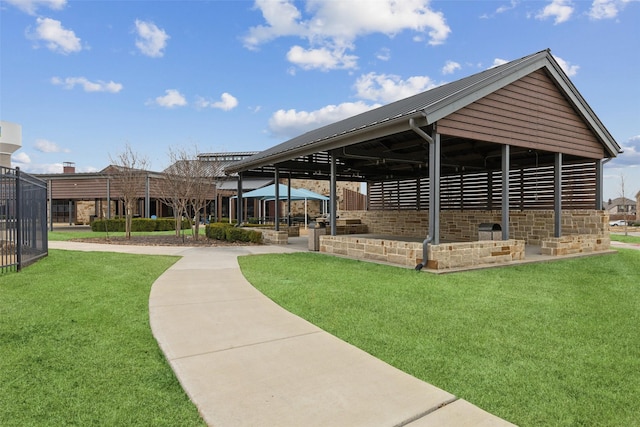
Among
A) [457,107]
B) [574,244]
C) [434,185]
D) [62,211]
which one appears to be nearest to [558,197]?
[574,244]

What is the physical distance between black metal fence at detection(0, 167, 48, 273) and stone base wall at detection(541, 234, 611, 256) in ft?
41.1

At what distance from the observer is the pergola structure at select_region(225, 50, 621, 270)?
831 cm

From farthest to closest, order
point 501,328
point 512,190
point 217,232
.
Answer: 1. point 217,232
2. point 512,190
3. point 501,328

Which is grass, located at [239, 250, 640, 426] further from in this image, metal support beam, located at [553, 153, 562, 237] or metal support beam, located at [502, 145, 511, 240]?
metal support beam, located at [553, 153, 562, 237]

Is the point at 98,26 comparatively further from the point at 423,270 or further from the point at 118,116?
the point at 423,270

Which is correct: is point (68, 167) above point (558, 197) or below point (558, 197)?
above

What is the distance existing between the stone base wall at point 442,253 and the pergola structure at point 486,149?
0.33m

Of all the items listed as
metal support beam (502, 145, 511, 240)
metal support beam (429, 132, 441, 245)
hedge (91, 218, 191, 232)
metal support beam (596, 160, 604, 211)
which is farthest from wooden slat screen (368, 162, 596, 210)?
hedge (91, 218, 191, 232)

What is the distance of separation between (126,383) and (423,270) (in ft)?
20.1

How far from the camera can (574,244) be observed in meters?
10.6

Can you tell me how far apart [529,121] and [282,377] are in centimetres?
974

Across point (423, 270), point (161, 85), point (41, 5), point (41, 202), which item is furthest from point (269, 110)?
point (423, 270)

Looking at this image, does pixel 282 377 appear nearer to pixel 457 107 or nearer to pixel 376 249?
pixel 376 249

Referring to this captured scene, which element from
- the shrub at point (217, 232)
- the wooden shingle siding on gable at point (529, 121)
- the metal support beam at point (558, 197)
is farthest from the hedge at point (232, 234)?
the metal support beam at point (558, 197)
